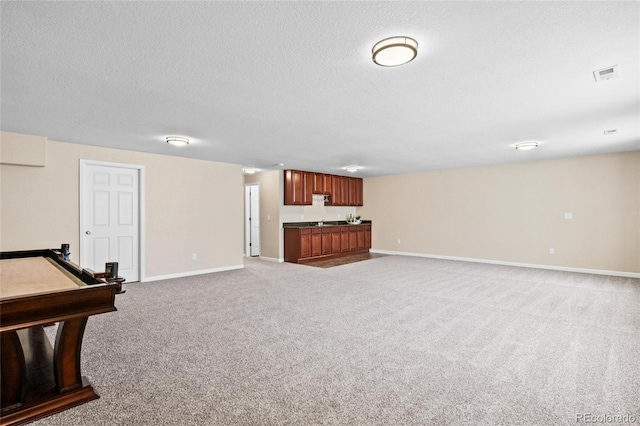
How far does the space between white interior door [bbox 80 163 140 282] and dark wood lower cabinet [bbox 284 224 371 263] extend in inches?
136

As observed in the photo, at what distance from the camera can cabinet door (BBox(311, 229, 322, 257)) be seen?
802cm

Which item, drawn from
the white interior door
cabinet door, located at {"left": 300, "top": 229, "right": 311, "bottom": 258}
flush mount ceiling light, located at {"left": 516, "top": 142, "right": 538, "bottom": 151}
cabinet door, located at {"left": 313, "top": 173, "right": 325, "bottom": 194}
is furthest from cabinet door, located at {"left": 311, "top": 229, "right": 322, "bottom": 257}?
flush mount ceiling light, located at {"left": 516, "top": 142, "right": 538, "bottom": 151}

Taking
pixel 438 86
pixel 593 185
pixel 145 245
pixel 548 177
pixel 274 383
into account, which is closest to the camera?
pixel 274 383

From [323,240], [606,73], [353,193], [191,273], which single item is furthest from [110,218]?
[606,73]

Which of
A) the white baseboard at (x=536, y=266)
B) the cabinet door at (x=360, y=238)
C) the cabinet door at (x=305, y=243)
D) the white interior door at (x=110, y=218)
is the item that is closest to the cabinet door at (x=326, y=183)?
the cabinet door at (x=305, y=243)

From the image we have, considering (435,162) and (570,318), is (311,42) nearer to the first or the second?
(570,318)

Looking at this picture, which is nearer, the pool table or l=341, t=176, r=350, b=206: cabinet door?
the pool table

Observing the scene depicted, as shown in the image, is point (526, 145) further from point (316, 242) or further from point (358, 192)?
point (358, 192)

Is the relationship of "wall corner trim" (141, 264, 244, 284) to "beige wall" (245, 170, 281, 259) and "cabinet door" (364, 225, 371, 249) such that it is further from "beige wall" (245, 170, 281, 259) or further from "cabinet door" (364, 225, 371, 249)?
"cabinet door" (364, 225, 371, 249)

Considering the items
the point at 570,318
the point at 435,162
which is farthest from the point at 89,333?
the point at 435,162

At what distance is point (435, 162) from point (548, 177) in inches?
94.0

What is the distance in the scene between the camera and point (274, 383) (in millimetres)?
2221

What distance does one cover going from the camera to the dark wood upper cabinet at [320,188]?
795 centimetres

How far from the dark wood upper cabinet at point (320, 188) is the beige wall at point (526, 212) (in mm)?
1035
